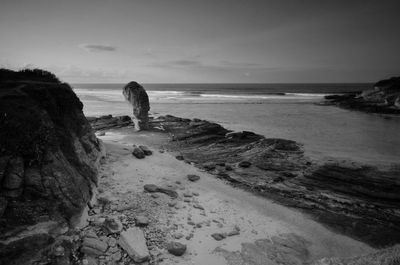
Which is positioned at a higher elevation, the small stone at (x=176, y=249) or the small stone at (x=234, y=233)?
the small stone at (x=176, y=249)

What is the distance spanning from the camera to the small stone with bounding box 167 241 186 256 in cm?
670

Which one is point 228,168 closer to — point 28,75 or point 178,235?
point 178,235

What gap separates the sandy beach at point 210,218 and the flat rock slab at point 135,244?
0.97 feet

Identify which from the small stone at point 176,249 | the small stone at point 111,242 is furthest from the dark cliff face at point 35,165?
the small stone at point 176,249

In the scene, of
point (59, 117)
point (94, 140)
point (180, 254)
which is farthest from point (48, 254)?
point (94, 140)

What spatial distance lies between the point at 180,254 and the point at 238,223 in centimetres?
273

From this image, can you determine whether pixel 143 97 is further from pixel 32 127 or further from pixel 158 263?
pixel 158 263

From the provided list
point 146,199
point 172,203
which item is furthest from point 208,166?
point 146,199

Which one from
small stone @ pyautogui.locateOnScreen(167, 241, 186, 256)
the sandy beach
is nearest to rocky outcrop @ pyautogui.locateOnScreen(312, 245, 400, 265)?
the sandy beach

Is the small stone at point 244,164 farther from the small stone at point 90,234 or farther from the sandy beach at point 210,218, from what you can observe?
the small stone at point 90,234

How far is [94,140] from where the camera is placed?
1248 centimetres

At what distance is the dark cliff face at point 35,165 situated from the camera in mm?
6035

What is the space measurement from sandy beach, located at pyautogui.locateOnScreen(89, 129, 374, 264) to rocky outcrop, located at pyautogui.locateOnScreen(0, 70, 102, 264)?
1175 mm

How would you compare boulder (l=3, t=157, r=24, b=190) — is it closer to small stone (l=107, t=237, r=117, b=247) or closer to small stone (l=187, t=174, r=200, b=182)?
small stone (l=107, t=237, r=117, b=247)
